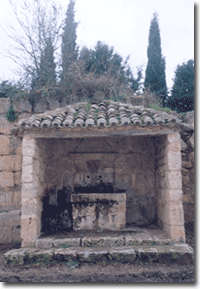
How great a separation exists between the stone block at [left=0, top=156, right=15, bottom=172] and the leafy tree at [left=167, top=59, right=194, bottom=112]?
6132mm

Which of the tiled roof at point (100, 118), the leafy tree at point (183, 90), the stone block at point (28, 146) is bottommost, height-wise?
the stone block at point (28, 146)

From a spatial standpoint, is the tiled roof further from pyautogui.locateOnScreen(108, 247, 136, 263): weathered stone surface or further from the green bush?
pyautogui.locateOnScreen(108, 247, 136, 263): weathered stone surface

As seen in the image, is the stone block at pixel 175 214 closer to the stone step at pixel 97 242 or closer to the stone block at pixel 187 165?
the stone step at pixel 97 242

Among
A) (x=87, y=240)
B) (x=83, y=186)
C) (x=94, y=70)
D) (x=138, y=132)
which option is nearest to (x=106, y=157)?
(x=83, y=186)

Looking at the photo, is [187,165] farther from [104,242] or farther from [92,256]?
[92,256]

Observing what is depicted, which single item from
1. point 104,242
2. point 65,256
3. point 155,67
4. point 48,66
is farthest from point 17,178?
point 155,67

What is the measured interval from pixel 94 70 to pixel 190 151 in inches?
174

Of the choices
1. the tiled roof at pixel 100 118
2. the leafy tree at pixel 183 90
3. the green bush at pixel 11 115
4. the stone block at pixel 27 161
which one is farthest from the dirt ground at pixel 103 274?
the leafy tree at pixel 183 90

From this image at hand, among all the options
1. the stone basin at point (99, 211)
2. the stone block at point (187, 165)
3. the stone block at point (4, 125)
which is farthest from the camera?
the stone block at point (187, 165)

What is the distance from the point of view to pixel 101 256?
13.6 feet

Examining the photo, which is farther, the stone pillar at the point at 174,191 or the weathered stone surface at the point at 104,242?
the weathered stone surface at the point at 104,242

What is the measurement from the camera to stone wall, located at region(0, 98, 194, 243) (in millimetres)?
5824

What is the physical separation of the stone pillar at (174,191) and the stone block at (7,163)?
13.3ft

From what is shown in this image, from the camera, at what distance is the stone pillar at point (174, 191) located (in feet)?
14.2
